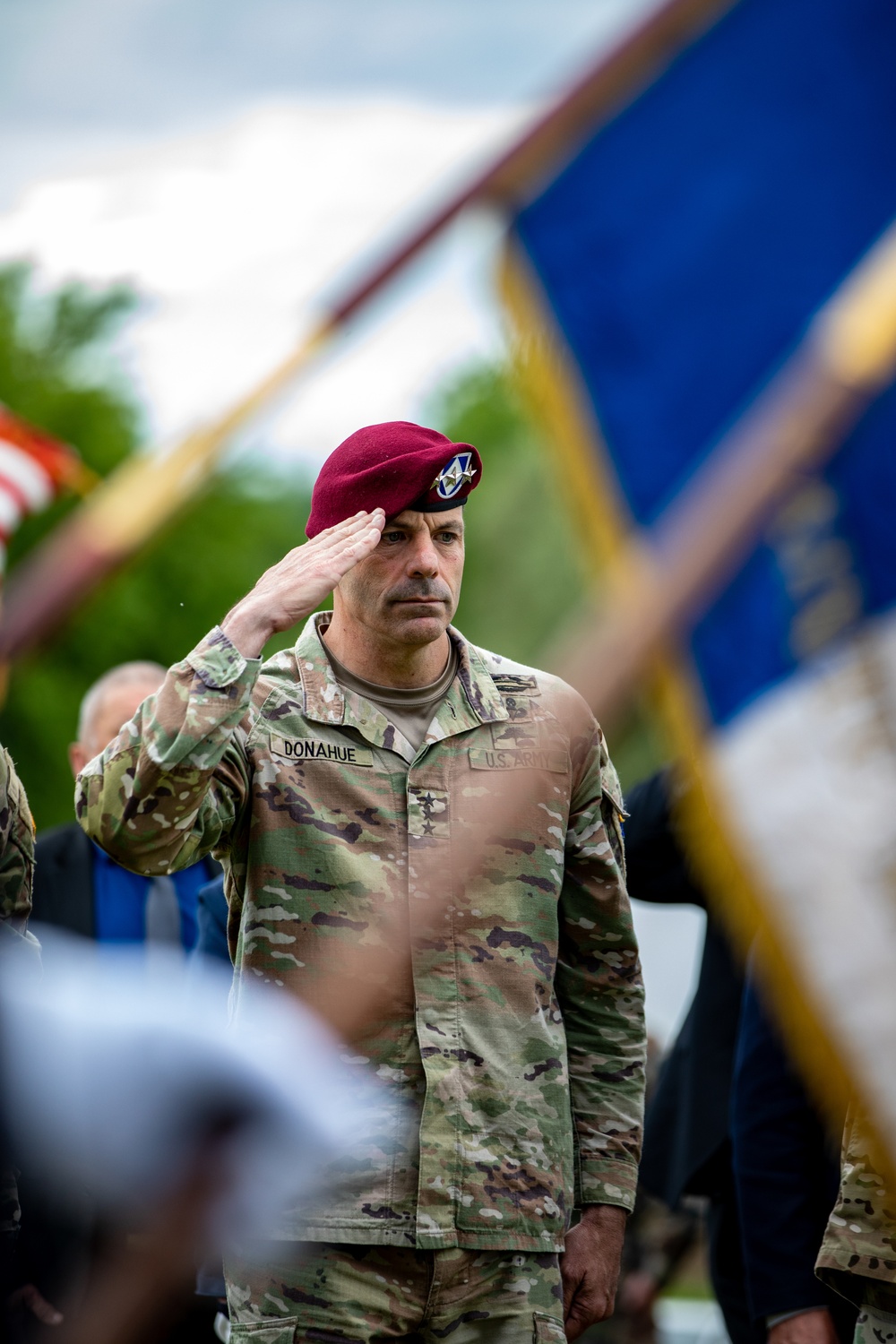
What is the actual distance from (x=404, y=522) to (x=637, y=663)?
147 cm

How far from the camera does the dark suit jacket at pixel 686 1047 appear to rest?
3.85m

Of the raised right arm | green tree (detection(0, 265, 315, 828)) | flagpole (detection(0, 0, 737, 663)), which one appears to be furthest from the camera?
green tree (detection(0, 265, 315, 828))

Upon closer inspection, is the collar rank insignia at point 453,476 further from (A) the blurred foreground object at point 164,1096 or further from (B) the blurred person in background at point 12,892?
(A) the blurred foreground object at point 164,1096

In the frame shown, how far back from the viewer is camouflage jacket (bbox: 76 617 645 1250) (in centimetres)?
264

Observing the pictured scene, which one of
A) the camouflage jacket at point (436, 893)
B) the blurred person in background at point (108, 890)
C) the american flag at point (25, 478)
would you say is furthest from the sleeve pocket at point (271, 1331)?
the american flag at point (25, 478)

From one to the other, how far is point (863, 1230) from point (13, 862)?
152 cm

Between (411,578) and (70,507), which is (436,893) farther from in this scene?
(70,507)

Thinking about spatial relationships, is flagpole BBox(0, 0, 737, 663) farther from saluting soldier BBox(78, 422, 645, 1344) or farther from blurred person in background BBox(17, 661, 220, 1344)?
blurred person in background BBox(17, 661, 220, 1344)

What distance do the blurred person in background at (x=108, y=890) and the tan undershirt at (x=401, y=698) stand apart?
50.3 inches

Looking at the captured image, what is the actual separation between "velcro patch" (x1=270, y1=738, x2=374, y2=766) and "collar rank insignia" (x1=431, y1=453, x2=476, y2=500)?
1.52 feet

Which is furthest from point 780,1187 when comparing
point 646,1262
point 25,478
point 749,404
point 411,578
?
point 25,478

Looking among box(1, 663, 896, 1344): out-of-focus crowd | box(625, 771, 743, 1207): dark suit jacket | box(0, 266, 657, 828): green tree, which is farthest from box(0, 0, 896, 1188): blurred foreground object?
box(0, 266, 657, 828): green tree

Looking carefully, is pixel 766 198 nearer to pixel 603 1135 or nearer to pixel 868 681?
pixel 868 681

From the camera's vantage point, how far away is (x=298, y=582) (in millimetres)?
2691
